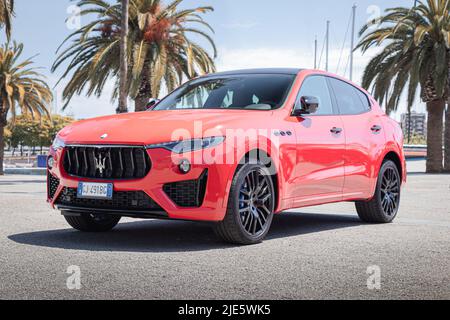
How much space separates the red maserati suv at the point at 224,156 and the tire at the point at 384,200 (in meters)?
0.34

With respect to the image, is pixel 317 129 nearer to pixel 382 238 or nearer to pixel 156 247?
pixel 382 238

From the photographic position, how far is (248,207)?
21.7ft

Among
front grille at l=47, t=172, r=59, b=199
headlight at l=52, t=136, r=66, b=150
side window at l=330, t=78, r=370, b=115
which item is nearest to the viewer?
headlight at l=52, t=136, r=66, b=150

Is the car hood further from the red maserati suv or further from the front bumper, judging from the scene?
the front bumper

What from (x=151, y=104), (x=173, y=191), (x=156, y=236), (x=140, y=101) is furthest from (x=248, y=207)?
(x=140, y=101)

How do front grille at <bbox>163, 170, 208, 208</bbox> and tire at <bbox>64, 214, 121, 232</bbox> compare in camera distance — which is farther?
tire at <bbox>64, 214, 121, 232</bbox>

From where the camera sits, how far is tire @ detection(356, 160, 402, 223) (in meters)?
8.93

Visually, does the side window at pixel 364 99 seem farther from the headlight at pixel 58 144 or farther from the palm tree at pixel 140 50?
the palm tree at pixel 140 50

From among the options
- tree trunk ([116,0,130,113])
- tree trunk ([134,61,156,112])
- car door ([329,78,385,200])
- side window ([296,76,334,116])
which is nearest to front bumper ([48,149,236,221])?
side window ([296,76,334,116])

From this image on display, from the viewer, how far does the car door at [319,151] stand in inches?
290

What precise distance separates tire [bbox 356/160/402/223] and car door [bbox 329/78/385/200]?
173 millimetres

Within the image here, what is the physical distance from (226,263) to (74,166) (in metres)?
1.90
